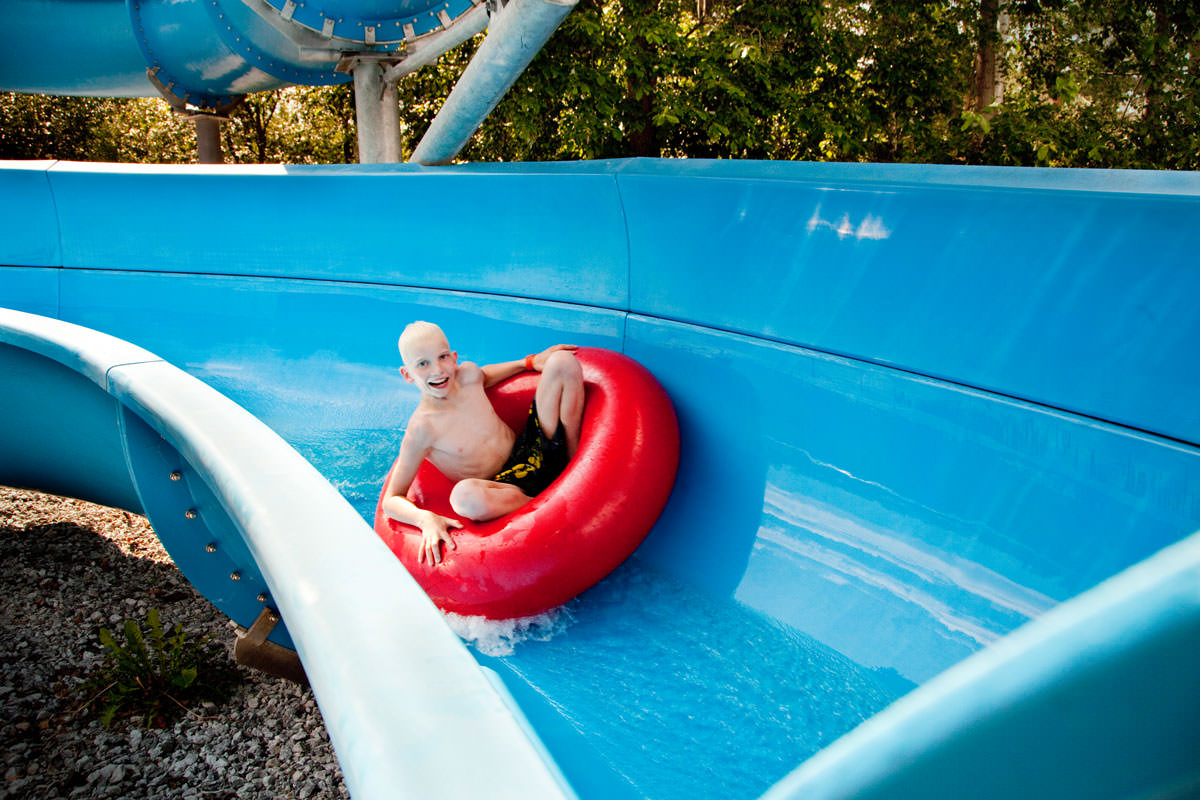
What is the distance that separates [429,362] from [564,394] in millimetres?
464

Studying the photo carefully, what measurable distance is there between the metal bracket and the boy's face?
0.85 meters

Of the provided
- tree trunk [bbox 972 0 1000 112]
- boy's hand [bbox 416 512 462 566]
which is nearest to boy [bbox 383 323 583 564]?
boy's hand [bbox 416 512 462 566]

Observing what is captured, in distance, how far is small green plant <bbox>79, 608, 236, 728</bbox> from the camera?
255cm

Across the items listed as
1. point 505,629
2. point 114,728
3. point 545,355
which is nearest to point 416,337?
point 545,355

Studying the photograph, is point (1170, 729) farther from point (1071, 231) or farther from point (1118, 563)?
point (1071, 231)

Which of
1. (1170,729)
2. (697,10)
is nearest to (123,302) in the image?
(1170,729)

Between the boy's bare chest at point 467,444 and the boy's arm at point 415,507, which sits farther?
the boy's bare chest at point 467,444

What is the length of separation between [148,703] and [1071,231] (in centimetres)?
281

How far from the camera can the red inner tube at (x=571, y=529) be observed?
242cm

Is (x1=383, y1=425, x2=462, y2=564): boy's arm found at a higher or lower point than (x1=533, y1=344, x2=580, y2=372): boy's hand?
lower

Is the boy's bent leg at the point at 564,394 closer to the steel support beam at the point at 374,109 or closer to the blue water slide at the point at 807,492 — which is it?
the blue water slide at the point at 807,492

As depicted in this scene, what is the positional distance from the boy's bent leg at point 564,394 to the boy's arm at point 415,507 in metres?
0.43

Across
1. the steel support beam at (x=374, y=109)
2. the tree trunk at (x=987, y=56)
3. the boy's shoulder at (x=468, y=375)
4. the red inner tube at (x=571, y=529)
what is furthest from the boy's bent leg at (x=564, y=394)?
the tree trunk at (x=987, y=56)

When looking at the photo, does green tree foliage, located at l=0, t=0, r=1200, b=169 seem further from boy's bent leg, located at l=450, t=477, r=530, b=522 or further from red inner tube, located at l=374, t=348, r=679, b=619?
boy's bent leg, located at l=450, t=477, r=530, b=522
